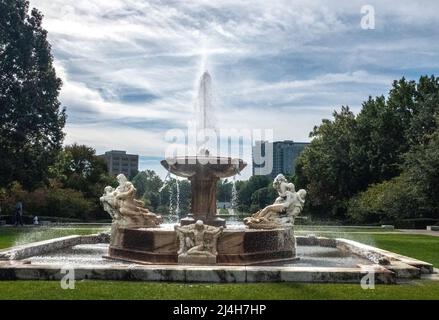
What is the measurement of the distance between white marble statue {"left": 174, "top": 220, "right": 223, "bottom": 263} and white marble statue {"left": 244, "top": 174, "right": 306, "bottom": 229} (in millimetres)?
2888

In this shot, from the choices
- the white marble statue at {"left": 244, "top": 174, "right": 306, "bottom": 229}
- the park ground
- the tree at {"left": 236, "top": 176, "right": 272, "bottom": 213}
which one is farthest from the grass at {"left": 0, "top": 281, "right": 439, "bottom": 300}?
the tree at {"left": 236, "top": 176, "right": 272, "bottom": 213}

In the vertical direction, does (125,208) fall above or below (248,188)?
below

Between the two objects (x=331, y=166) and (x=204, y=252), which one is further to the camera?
(x=331, y=166)

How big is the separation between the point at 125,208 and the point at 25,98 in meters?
22.9

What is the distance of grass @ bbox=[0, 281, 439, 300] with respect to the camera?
934 centimetres

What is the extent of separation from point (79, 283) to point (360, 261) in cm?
758

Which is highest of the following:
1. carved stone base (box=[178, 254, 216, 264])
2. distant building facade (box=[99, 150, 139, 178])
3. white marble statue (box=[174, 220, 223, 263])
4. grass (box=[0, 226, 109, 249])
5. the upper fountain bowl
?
distant building facade (box=[99, 150, 139, 178])

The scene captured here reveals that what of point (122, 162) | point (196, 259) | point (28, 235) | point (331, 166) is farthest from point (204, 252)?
point (122, 162)

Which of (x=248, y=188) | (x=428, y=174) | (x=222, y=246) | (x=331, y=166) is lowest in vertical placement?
(x=222, y=246)

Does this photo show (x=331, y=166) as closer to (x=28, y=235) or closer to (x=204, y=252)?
(x=28, y=235)

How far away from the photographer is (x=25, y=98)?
3575 centimetres

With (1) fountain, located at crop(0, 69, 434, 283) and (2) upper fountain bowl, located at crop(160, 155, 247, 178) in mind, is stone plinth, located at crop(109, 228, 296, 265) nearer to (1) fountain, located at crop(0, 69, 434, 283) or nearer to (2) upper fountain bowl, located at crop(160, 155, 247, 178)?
(1) fountain, located at crop(0, 69, 434, 283)

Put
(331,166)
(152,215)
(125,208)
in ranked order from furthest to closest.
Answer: (331,166) → (152,215) → (125,208)
